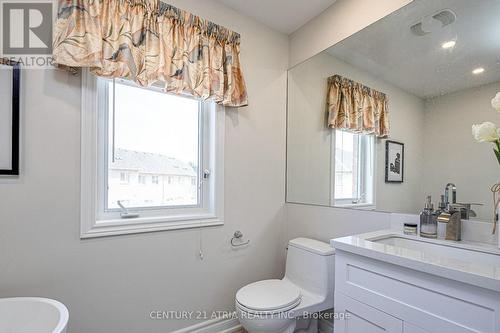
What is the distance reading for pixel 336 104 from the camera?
6.53ft

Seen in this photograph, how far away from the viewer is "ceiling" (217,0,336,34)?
6.14 ft

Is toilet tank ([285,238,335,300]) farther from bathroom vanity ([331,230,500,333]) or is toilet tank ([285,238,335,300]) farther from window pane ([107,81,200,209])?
window pane ([107,81,200,209])

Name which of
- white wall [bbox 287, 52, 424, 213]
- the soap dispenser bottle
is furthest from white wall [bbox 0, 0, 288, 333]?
the soap dispenser bottle

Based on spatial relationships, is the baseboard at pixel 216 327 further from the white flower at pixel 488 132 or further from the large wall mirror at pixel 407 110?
the white flower at pixel 488 132

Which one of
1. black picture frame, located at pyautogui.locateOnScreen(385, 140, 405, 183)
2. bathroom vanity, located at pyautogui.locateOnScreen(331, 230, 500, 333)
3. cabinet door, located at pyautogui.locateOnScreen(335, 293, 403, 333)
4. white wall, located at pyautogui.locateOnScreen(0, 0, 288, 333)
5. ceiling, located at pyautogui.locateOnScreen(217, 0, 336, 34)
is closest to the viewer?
bathroom vanity, located at pyautogui.locateOnScreen(331, 230, 500, 333)

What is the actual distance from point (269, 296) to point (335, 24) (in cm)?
196

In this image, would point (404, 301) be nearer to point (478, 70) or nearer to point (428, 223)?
point (428, 223)

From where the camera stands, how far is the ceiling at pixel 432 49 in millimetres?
1216

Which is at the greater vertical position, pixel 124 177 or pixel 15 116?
pixel 15 116

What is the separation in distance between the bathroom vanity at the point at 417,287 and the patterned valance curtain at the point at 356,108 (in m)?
0.77

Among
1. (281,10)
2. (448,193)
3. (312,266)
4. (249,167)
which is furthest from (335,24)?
(312,266)

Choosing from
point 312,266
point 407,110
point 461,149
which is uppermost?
point 407,110

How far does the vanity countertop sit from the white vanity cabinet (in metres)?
0.04

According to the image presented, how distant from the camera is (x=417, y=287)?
3.08 ft
